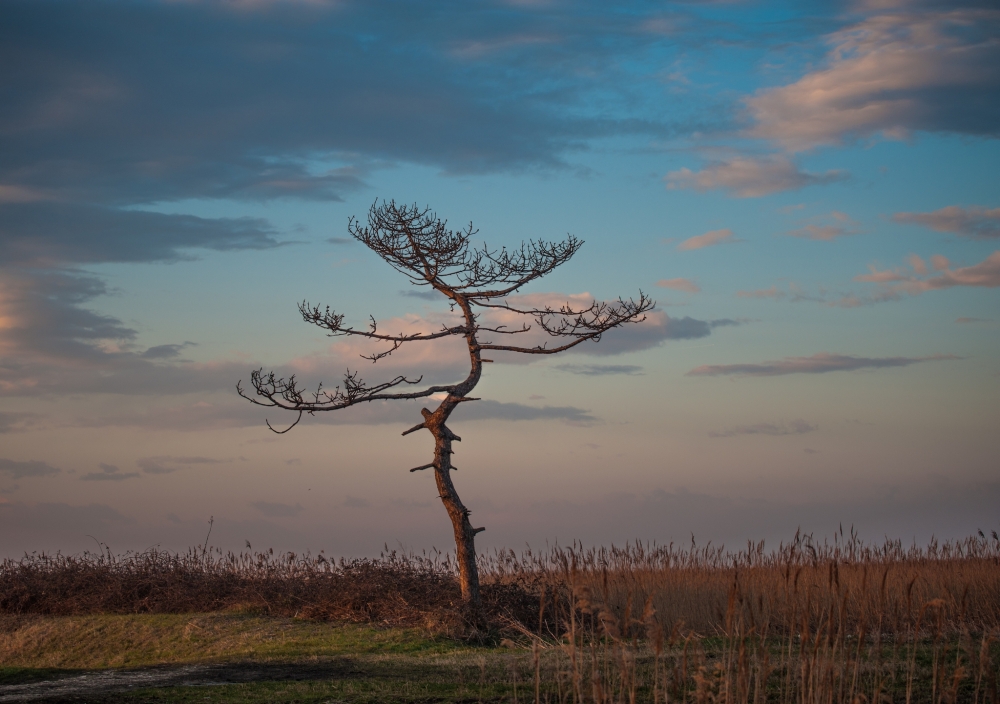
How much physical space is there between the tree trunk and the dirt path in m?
2.90

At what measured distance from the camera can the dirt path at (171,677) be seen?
8039 millimetres

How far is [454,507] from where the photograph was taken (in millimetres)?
12578

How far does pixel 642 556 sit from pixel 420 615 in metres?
5.12

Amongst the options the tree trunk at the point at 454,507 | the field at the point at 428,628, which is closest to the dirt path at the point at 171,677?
the field at the point at 428,628

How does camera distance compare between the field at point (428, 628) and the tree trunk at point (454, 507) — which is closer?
the field at point (428, 628)

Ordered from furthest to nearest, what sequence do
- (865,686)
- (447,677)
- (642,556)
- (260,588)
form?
(642,556)
(260,588)
(447,677)
(865,686)

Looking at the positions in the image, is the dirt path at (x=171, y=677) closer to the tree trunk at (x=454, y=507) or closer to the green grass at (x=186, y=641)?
the green grass at (x=186, y=641)

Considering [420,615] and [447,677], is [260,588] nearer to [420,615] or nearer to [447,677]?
[420,615]

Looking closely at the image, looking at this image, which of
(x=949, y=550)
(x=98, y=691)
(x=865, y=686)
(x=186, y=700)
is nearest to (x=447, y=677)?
(x=186, y=700)

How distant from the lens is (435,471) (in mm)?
12695

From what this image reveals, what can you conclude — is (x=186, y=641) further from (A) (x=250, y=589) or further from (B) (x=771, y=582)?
(B) (x=771, y=582)

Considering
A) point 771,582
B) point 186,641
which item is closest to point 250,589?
point 186,641

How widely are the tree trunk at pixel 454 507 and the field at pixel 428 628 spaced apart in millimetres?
460

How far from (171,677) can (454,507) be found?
4.71m
